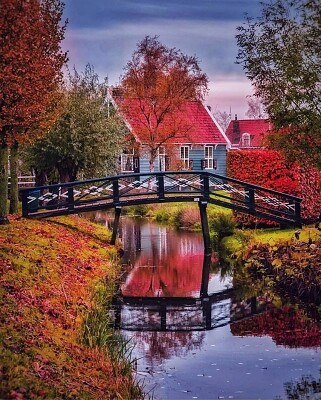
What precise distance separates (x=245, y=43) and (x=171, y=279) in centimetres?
696

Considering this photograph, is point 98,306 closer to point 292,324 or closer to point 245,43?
point 292,324

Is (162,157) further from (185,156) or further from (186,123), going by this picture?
(185,156)

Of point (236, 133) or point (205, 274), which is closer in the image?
point (205, 274)

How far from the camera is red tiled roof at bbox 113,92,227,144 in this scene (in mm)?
42812

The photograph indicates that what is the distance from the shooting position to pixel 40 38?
21.8 meters

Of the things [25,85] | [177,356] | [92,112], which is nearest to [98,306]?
[177,356]

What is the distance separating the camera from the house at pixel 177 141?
42.6 meters

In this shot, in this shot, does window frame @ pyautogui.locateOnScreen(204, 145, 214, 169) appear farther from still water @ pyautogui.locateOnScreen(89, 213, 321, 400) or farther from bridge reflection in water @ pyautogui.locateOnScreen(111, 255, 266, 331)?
bridge reflection in water @ pyautogui.locateOnScreen(111, 255, 266, 331)

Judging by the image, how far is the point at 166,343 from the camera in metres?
12.8

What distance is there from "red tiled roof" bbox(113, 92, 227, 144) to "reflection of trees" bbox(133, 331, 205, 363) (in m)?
29.5

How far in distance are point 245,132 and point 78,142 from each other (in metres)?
39.7

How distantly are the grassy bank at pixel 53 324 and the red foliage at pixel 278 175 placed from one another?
7.37m

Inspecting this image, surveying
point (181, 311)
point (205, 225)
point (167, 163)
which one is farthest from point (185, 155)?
point (181, 311)

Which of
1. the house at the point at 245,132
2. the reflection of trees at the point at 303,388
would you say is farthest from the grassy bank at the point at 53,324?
the house at the point at 245,132
